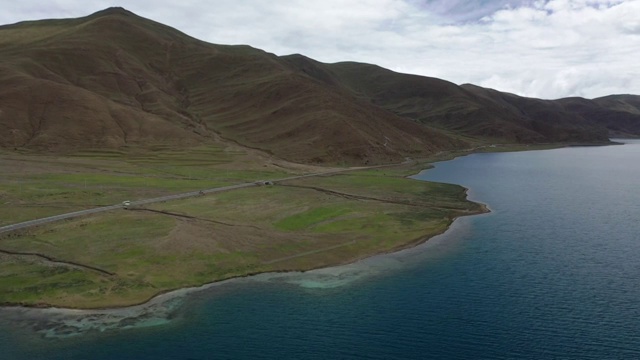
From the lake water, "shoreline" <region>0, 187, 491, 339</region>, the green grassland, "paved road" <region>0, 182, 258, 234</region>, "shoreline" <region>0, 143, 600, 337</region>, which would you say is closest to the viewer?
the lake water

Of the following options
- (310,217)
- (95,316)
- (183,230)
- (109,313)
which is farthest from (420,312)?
(310,217)

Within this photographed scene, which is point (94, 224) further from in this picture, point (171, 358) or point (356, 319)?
point (356, 319)

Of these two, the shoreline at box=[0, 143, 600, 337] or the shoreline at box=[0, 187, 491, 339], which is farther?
the shoreline at box=[0, 143, 600, 337]

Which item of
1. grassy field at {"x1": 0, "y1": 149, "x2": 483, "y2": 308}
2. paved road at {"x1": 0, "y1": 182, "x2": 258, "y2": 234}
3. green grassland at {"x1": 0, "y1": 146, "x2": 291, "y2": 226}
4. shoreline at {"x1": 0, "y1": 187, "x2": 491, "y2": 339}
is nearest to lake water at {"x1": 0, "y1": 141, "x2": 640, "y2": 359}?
shoreline at {"x1": 0, "y1": 187, "x2": 491, "y2": 339}

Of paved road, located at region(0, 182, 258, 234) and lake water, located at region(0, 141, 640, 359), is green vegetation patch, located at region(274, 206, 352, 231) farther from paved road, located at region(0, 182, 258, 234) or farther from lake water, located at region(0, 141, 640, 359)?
paved road, located at region(0, 182, 258, 234)

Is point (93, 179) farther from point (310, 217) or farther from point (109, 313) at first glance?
point (109, 313)

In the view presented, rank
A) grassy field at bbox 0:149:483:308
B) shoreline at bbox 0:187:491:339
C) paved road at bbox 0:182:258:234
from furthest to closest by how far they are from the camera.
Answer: paved road at bbox 0:182:258:234, grassy field at bbox 0:149:483:308, shoreline at bbox 0:187:491:339

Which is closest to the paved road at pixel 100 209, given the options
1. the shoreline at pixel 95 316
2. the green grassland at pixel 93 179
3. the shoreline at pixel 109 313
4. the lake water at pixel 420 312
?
the green grassland at pixel 93 179
